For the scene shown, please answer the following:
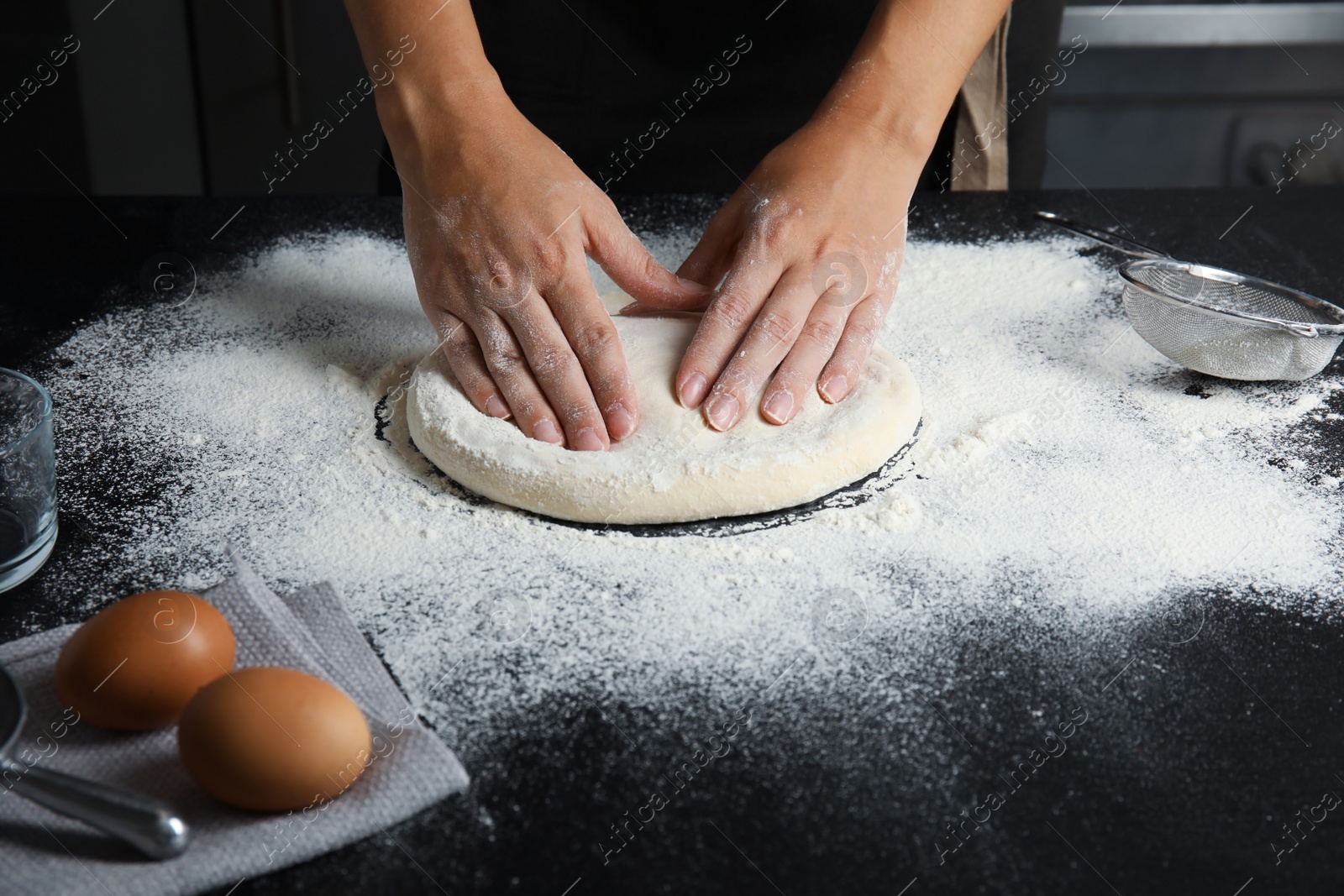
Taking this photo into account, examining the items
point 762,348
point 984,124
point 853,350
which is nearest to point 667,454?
point 762,348

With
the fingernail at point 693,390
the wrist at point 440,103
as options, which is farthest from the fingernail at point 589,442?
the wrist at point 440,103

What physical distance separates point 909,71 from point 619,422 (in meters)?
0.64

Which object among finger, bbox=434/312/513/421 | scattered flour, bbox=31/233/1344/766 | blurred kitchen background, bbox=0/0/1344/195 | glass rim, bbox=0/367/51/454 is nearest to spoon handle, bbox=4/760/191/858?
scattered flour, bbox=31/233/1344/766

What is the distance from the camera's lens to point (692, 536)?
40.4 inches

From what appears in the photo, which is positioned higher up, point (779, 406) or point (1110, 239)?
point (779, 406)

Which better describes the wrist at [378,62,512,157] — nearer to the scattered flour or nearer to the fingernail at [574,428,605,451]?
the scattered flour

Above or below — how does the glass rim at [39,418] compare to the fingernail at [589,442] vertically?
above

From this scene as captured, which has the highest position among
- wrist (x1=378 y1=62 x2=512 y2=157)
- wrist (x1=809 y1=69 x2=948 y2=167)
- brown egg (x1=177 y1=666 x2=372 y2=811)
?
wrist (x1=378 y1=62 x2=512 y2=157)

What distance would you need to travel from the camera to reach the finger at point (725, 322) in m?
1.11

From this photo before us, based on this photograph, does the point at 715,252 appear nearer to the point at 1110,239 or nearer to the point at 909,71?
the point at 909,71

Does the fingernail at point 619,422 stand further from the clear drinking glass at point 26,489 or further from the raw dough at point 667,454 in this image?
the clear drinking glass at point 26,489

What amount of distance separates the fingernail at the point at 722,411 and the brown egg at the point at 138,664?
0.53m

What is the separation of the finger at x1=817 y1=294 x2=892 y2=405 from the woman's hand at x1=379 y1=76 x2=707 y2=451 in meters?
0.19

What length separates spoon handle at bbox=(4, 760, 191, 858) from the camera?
62 cm
